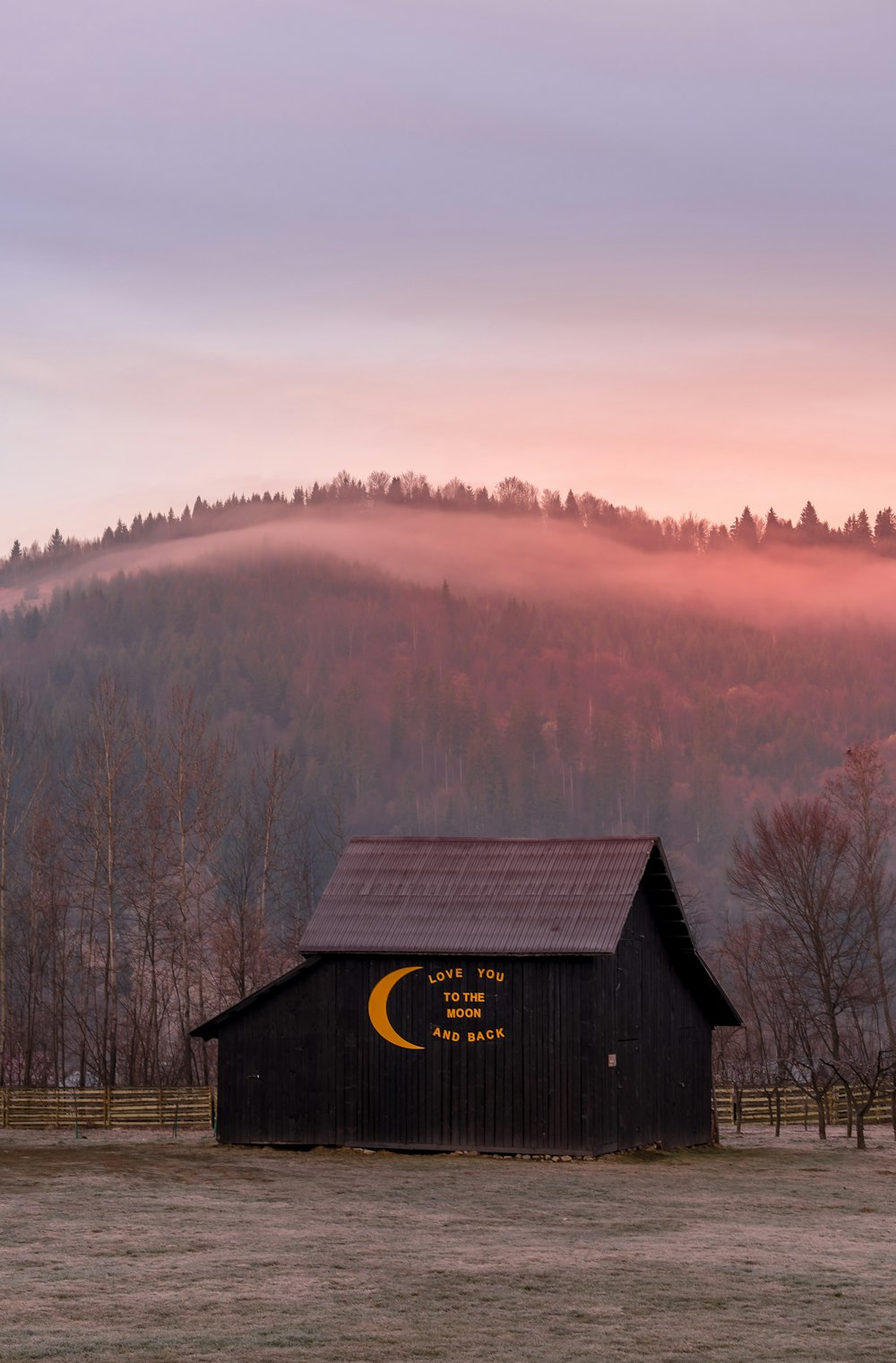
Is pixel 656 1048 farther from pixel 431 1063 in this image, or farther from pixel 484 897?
pixel 431 1063

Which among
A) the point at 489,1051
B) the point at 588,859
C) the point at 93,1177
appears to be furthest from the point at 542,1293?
the point at 588,859

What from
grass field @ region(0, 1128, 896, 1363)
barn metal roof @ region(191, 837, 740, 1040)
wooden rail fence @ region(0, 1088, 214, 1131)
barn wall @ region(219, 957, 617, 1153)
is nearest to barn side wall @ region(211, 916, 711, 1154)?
barn wall @ region(219, 957, 617, 1153)

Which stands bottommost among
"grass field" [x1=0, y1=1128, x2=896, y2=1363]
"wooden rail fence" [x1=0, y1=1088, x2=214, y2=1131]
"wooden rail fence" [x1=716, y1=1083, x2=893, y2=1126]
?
"wooden rail fence" [x1=716, y1=1083, x2=893, y2=1126]

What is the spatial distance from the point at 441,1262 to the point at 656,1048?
21.1 m

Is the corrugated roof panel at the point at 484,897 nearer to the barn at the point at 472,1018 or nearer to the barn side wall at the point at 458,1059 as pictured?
the barn at the point at 472,1018

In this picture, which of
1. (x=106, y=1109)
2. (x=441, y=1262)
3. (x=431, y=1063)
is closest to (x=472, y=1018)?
(x=431, y=1063)

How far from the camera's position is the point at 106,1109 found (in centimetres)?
4856

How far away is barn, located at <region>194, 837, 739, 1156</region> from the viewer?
125 feet

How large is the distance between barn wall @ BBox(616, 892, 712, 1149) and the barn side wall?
7 cm

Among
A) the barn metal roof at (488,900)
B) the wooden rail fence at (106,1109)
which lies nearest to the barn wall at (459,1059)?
the barn metal roof at (488,900)

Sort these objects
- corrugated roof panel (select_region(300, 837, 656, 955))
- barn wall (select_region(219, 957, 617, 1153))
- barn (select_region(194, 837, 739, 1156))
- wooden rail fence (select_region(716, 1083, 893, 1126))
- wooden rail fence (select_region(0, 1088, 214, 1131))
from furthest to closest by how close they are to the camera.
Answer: wooden rail fence (select_region(716, 1083, 893, 1126))
wooden rail fence (select_region(0, 1088, 214, 1131))
corrugated roof panel (select_region(300, 837, 656, 955))
barn (select_region(194, 837, 739, 1156))
barn wall (select_region(219, 957, 617, 1153))

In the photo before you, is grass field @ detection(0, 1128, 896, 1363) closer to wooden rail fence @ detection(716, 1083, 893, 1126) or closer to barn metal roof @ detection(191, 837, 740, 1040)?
barn metal roof @ detection(191, 837, 740, 1040)

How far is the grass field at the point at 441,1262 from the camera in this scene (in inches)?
615

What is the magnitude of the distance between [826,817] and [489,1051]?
195 feet
